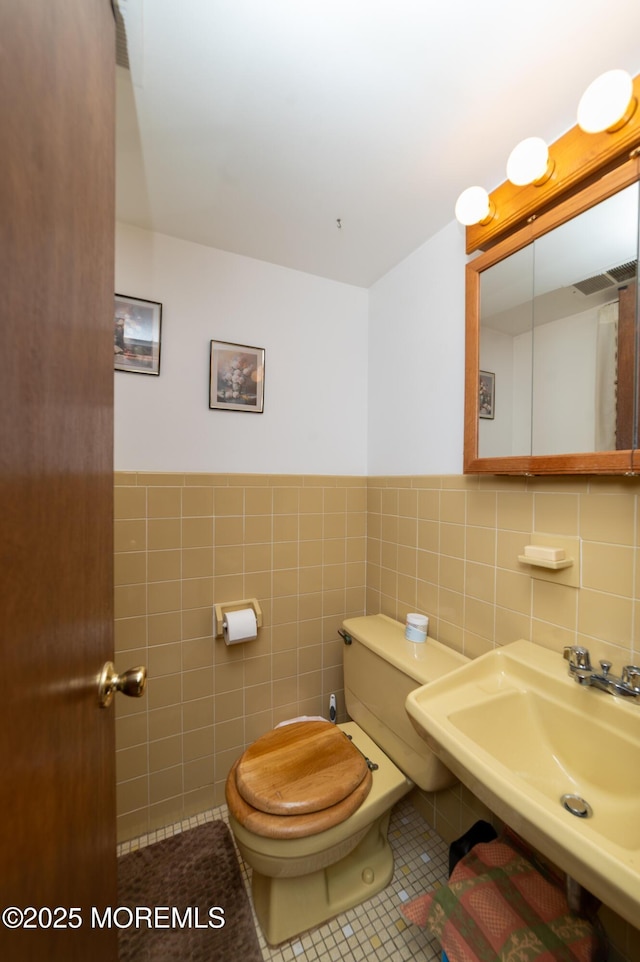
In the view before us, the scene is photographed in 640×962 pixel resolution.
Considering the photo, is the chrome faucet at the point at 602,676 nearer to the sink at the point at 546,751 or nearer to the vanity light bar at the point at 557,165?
the sink at the point at 546,751

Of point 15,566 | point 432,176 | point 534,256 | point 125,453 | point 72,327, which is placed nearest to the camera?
point 15,566

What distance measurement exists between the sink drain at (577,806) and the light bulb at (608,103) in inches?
58.1

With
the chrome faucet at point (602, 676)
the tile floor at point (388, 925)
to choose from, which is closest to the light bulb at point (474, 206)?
the chrome faucet at point (602, 676)

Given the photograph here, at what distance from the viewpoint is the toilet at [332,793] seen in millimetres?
983

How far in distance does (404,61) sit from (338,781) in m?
1.90

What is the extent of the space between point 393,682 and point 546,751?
1.56ft

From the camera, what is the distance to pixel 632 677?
31.4 inches

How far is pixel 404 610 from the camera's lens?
5.03 feet

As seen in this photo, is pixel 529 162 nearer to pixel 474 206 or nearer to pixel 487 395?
pixel 474 206

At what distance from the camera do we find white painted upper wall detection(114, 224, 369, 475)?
1.38m

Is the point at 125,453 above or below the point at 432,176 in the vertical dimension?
below

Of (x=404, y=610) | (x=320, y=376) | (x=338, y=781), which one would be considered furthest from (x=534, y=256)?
(x=338, y=781)

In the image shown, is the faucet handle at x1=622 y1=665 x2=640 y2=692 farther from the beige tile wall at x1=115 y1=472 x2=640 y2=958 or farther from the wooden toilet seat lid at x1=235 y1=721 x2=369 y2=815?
the wooden toilet seat lid at x1=235 y1=721 x2=369 y2=815

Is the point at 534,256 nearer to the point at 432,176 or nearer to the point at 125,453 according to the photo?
the point at 432,176
